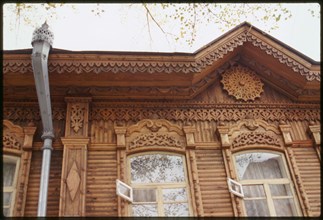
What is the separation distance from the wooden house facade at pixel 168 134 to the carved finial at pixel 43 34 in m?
0.32

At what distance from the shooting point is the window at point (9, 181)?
510 cm

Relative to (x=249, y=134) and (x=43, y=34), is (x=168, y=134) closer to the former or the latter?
(x=249, y=134)

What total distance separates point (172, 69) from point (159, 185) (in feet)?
6.21

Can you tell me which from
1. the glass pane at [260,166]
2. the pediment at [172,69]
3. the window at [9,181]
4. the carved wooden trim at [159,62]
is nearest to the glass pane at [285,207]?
the glass pane at [260,166]

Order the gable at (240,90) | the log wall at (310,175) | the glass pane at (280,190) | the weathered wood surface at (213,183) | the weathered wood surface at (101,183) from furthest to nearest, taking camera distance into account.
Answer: the gable at (240,90)
the glass pane at (280,190)
the log wall at (310,175)
the weathered wood surface at (213,183)
the weathered wood surface at (101,183)

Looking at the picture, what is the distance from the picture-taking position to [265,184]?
5.77m

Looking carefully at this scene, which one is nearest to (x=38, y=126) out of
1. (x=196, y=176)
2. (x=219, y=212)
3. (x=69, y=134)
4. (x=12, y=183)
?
(x=69, y=134)

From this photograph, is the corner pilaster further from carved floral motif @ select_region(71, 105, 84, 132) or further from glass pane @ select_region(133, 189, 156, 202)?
glass pane @ select_region(133, 189, 156, 202)

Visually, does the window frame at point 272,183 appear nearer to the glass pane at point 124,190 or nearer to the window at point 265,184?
the window at point 265,184

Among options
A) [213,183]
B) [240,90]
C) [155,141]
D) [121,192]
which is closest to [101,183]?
[121,192]

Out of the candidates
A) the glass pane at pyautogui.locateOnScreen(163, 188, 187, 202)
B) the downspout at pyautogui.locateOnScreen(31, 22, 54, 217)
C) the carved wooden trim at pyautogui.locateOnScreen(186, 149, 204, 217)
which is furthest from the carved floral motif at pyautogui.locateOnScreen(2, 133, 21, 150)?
the carved wooden trim at pyautogui.locateOnScreen(186, 149, 204, 217)

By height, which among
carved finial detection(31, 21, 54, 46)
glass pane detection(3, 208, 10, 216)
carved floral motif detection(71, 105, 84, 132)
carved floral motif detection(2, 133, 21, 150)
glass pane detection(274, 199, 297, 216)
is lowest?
glass pane detection(274, 199, 297, 216)

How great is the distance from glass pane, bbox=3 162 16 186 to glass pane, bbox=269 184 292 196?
13.1 ft

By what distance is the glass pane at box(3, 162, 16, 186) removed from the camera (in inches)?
209
